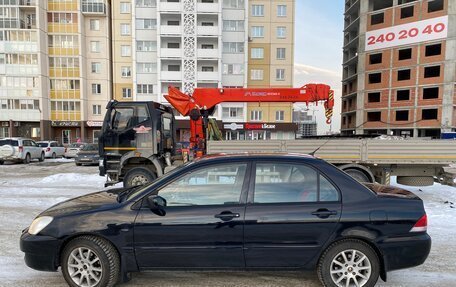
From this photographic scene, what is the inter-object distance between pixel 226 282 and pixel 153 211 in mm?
1329

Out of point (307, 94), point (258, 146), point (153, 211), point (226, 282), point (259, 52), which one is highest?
point (259, 52)

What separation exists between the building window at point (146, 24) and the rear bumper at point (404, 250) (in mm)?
38096

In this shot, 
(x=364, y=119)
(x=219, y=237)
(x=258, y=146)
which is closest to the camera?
(x=219, y=237)

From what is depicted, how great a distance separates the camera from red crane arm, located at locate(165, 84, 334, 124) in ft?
28.5

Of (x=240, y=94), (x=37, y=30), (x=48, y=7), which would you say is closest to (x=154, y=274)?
(x=240, y=94)

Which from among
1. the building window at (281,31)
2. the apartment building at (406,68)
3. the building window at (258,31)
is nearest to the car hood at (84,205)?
the apartment building at (406,68)

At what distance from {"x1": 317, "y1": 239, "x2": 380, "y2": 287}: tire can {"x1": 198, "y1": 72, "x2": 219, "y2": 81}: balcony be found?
3228 cm

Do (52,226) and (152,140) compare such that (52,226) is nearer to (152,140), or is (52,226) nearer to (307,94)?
(152,140)

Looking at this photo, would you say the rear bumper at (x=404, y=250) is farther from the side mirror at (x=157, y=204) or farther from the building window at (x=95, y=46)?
the building window at (x=95, y=46)

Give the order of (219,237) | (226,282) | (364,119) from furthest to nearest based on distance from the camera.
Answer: (364,119) < (226,282) < (219,237)

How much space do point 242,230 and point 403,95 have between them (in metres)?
43.5

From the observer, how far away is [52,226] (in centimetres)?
320

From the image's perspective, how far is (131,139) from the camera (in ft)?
25.8

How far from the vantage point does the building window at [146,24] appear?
35.7m
